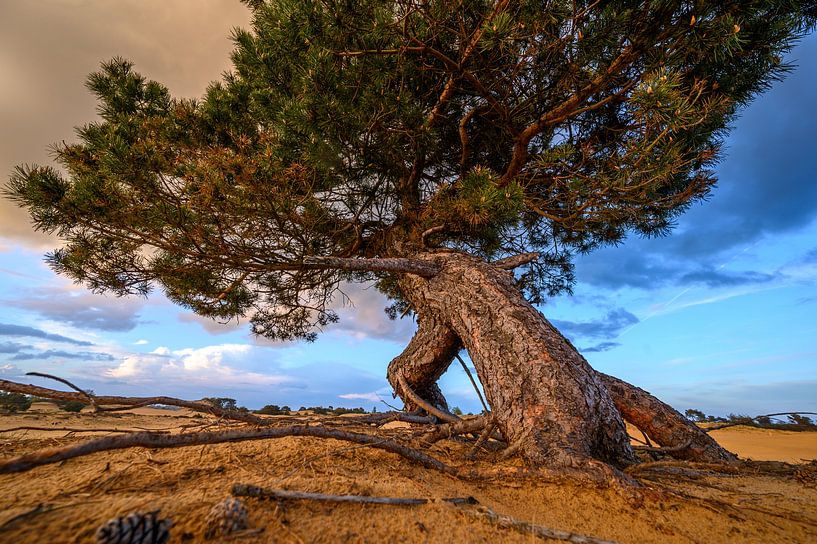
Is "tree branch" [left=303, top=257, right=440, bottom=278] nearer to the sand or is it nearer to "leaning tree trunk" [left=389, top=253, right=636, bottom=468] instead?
"leaning tree trunk" [left=389, top=253, right=636, bottom=468]

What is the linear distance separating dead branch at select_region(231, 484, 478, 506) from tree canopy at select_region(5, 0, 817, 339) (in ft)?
7.08

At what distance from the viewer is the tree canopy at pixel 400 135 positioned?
2.93 m

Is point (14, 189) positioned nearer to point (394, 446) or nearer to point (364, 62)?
point (364, 62)

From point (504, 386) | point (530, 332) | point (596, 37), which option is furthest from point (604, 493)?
point (596, 37)

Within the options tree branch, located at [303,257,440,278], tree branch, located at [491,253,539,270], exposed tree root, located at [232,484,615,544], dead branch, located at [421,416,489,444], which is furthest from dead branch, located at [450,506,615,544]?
tree branch, located at [491,253,539,270]

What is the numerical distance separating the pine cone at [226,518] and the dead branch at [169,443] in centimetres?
26

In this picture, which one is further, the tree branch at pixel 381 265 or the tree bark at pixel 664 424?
the tree bark at pixel 664 424

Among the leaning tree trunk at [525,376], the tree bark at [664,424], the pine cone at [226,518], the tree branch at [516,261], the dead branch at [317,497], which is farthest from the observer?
the tree branch at [516,261]

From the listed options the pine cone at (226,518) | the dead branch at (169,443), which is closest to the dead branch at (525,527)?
the dead branch at (169,443)

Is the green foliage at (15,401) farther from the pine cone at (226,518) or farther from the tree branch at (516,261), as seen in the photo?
the tree branch at (516,261)

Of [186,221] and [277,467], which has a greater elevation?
[186,221]

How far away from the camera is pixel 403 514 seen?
4.38ft

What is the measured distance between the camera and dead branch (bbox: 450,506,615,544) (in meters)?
1.25

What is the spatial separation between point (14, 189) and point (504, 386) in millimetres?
5006
